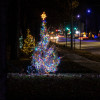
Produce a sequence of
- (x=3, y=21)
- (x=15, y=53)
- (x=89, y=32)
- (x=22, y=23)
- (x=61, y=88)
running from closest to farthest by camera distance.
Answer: (x=3, y=21) → (x=61, y=88) → (x=15, y=53) → (x=22, y=23) → (x=89, y=32)

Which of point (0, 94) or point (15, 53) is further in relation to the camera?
point (15, 53)

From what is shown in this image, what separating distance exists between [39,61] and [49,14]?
80.2ft

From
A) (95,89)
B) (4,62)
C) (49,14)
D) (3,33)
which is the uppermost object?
(49,14)

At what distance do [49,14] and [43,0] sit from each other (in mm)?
4420

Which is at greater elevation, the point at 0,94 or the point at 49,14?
the point at 49,14

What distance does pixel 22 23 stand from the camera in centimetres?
2823

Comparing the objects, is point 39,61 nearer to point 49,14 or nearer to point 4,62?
point 4,62

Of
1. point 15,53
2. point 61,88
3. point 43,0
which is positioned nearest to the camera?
point 61,88

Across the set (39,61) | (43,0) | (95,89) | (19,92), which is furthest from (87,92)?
(43,0)

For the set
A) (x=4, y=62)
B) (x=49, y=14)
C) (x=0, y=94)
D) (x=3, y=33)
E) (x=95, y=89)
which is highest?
(x=49, y=14)

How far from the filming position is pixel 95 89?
24.1 ft

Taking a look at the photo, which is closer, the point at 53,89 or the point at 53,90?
the point at 53,90

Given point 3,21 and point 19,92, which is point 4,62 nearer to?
point 3,21

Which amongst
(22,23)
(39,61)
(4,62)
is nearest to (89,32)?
(22,23)
